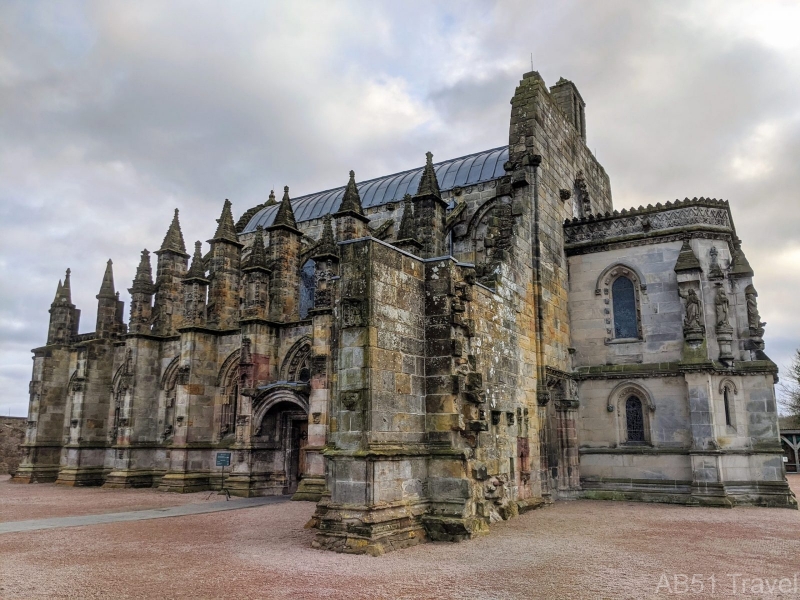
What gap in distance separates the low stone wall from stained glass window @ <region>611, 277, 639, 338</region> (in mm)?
32950

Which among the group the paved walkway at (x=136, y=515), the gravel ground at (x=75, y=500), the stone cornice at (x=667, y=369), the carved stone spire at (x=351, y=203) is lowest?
the gravel ground at (x=75, y=500)

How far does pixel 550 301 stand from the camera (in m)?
18.2

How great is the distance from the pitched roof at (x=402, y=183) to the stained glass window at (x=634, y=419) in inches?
436

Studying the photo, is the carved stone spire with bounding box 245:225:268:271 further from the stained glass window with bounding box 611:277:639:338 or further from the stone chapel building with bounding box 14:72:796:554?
the stained glass window with bounding box 611:277:639:338

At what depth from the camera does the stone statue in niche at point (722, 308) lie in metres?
17.7

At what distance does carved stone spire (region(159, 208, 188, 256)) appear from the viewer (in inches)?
1073

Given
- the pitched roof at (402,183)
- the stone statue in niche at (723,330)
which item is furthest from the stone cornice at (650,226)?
the pitched roof at (402,183)

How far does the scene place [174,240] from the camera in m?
27.6

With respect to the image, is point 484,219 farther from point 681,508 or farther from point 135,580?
point 135,580

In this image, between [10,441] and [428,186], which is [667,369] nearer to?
[428,186]

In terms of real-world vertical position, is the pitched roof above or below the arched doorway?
above

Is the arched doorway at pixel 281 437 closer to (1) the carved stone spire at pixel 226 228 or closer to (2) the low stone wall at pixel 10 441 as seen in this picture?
(1) the carved stone spire at pixel 226 228

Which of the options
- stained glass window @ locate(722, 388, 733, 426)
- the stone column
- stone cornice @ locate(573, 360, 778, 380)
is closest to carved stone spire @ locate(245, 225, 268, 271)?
the stone column

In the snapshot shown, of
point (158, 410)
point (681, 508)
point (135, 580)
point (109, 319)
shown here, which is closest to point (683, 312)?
point (681, 508)
